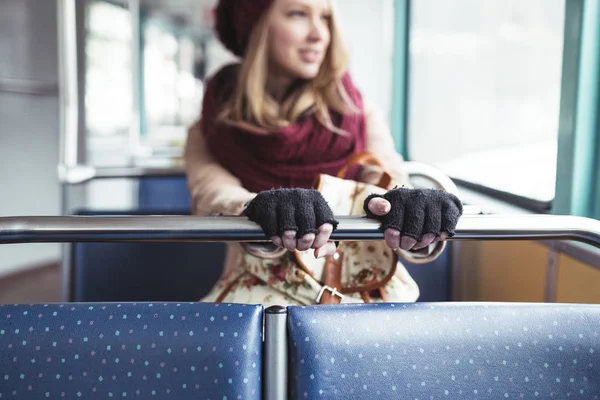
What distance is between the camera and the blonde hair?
1290 mm

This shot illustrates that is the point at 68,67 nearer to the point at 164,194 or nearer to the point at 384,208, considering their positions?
the point at 164,194

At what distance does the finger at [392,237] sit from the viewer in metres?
0.71

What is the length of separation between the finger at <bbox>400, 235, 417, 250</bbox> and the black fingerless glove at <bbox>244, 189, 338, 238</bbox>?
0.28ft

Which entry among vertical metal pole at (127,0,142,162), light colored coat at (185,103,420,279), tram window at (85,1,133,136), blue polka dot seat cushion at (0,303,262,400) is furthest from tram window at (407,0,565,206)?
vertical metal pole at (127,0,142,162)

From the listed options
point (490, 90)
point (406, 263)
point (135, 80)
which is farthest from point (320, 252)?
point (135, 80)

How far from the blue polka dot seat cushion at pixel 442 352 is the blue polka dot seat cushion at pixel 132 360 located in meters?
0.07

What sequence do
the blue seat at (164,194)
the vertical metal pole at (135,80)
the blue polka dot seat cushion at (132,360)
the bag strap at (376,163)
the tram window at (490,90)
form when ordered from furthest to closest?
1. the vertical metal pole at (135,80)
2. the blue seat at (164,194)
3. the tram window at (490,90)
4. the bag strap at (376,163)
5. the blue polka dot seat cushion at (132,360)

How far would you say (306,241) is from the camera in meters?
0.70

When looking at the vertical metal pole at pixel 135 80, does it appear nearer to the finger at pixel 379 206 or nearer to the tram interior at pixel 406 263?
the tram interior at pixel 406 263

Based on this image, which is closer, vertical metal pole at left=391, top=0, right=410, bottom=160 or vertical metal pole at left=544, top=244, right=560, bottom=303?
vertical metal pole at left=544, top=244, right=560, bottom=303

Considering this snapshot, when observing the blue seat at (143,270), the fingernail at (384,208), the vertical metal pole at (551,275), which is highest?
the fingernail at (384,208)

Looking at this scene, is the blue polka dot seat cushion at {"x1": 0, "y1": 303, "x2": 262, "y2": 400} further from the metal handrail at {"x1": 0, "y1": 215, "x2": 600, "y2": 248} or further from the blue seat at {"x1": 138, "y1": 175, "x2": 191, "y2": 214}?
the blue seat at {"x1": 138, "y1": 175, "x2": 191, "y2": 214}

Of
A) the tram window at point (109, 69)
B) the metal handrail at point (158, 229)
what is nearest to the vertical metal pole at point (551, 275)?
the metal handrail at point (158, 229)

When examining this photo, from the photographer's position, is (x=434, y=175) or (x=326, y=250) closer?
(x=326, y=250)
